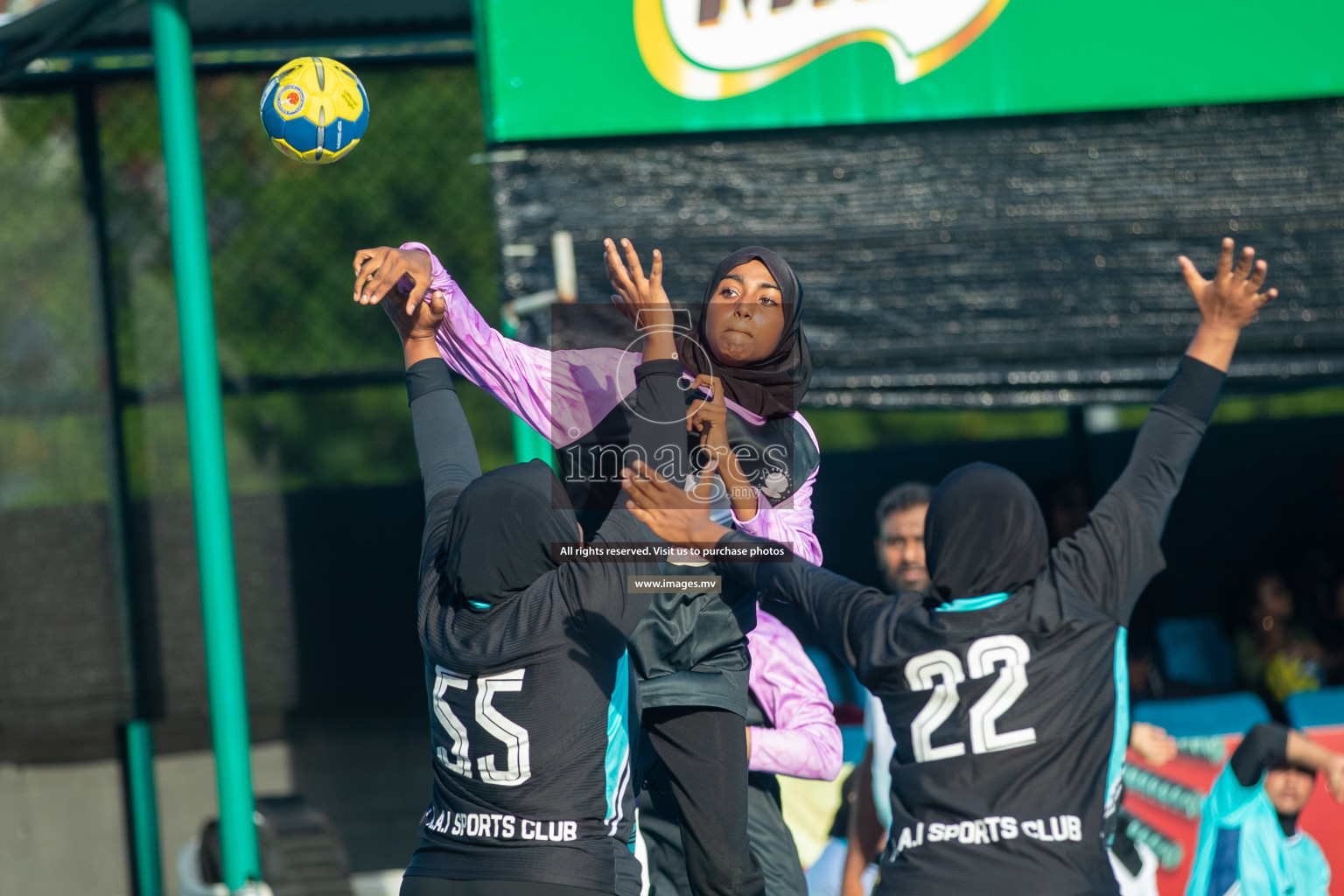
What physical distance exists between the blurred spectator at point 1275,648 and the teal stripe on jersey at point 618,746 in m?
3.82

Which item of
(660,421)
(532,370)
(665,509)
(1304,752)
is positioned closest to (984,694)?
(665,509)

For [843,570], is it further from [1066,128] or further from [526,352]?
[526,352]

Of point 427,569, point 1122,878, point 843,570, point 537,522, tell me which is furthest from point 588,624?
point 843,570

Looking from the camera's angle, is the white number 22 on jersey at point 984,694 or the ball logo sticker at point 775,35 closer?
the white number 22 on jersey at point 984,694

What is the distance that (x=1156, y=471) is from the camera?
2.80 meters

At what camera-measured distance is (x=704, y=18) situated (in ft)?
16.3

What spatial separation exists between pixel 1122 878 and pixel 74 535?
15.4 feet

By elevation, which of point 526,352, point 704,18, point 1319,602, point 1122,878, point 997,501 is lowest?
point 1122,878

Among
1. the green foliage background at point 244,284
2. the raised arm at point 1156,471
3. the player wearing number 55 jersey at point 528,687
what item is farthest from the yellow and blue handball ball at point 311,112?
the green foliage background at point 244,284

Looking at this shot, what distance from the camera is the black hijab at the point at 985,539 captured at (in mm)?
2648

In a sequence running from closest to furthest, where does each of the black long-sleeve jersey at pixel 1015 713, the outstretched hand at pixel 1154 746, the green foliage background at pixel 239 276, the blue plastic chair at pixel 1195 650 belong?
the black long-sleeve jersey at pixel 1015 713
the outstretched hand at pixel 1154 746
the green foliage background at pixel 239 276
the blue plastic chair at pixel 1195 650

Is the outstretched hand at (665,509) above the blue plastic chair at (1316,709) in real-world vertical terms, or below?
above

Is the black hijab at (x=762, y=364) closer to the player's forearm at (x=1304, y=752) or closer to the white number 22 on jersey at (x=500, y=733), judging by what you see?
the white number 22 on jersey at (x=500, y=733)

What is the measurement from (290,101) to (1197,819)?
150 inches
